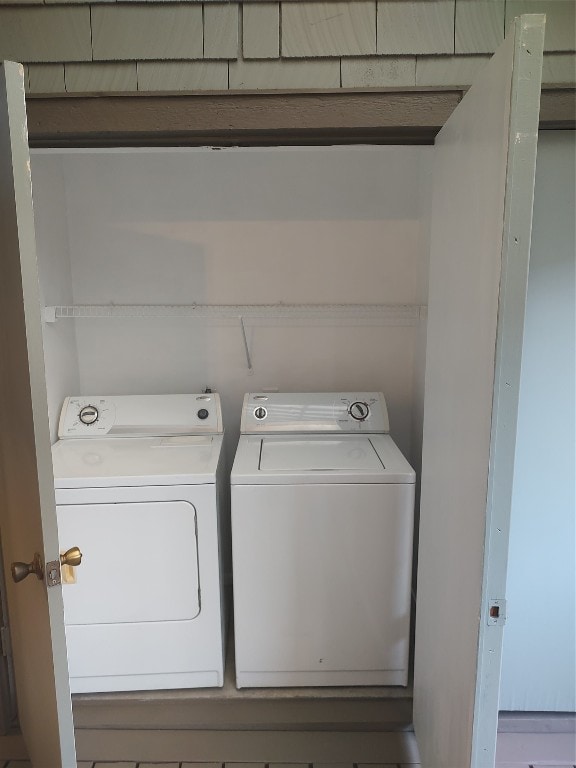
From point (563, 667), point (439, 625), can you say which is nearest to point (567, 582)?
point (563, 667)

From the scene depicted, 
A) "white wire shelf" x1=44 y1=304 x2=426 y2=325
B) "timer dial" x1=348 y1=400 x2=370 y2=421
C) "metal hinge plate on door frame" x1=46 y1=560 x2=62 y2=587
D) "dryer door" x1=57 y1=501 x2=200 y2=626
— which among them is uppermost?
"white wire shelf" x1=44 y1=304 x2=426 y2=325

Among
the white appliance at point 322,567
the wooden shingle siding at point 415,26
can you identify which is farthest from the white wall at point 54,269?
the wooden shingle siding at point 415,26

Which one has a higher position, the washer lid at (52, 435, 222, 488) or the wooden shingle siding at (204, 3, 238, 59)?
the wooden shingle siding at (204, 3, 238, 59)

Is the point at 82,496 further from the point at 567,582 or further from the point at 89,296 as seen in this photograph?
the point at 567,582

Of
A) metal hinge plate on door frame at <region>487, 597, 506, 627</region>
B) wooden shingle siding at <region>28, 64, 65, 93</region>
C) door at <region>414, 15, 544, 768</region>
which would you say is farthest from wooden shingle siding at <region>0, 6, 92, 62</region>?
metal hinge plate on door frame at <region>487, 597, 506, 627</region>

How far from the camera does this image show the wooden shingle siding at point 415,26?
1489mm

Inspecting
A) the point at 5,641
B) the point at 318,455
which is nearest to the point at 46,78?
the point at 318,455

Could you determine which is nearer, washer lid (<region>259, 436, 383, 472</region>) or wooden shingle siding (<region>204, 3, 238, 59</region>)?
wooden shingle siding (<region>204, 3, 238, 59</region>)

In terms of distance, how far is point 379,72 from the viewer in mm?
1521

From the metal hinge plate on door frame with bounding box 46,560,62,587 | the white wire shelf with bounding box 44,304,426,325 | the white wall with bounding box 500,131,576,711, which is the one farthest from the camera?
the white wire shelf with bounding box 44,304,426,325

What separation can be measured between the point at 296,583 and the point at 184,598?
0.44m

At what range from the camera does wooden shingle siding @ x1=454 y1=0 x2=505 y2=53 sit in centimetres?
149

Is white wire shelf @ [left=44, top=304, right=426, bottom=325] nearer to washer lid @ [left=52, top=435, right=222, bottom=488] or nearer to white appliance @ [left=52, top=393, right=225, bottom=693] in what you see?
washer lid @ [left=52, top=435, right=222, bottom=488]

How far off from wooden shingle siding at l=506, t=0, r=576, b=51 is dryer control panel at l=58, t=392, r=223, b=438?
6.00 ft
